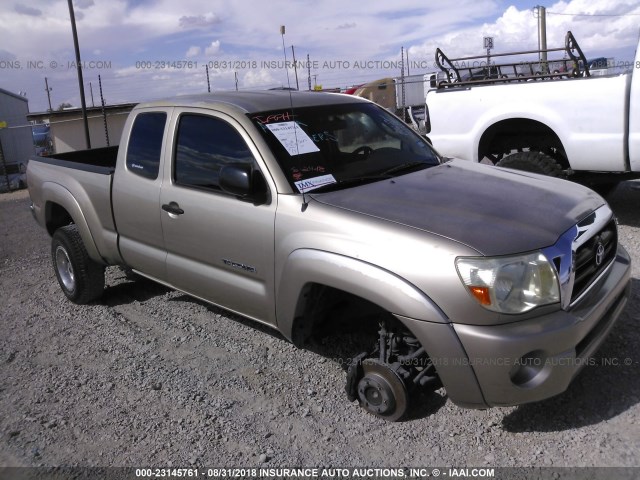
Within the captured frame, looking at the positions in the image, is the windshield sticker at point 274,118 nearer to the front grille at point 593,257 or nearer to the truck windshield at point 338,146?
the truck windshield at point 338,146

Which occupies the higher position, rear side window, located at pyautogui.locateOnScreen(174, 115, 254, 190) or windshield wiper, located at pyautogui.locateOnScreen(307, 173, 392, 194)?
rear side window, located at pyautogui.locateOnScreen(174, 115, 254, 190)

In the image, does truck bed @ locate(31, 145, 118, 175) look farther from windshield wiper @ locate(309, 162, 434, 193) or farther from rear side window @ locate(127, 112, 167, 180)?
windshield wiper @ locate(309, 162, 434, 193)

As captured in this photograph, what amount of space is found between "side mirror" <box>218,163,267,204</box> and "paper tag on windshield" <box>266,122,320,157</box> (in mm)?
289

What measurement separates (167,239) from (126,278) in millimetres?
2235

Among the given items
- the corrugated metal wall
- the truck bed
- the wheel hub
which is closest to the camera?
the wheel hub

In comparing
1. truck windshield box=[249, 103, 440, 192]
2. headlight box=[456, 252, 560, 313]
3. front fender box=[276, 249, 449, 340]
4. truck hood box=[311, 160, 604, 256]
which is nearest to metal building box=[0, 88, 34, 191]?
truck windshield box=[249, 103, 440, 192]

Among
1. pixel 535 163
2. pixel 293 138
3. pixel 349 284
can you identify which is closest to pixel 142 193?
pixel 293 138

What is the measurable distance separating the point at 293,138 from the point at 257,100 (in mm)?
541

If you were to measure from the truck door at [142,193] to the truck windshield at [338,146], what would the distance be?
100cm

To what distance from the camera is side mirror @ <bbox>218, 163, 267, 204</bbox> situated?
3335 mm

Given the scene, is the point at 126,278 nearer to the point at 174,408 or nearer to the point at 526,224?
Answer: the point at 174,408

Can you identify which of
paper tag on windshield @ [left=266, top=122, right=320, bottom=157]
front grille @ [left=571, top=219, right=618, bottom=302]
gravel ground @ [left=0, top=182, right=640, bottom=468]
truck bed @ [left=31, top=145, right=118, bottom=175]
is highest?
paper tag on windshield @ [left=266, top=122, right=320, bottom=157]

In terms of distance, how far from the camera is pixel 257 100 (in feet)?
13.1

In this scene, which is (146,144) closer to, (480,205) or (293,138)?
(293,138)
